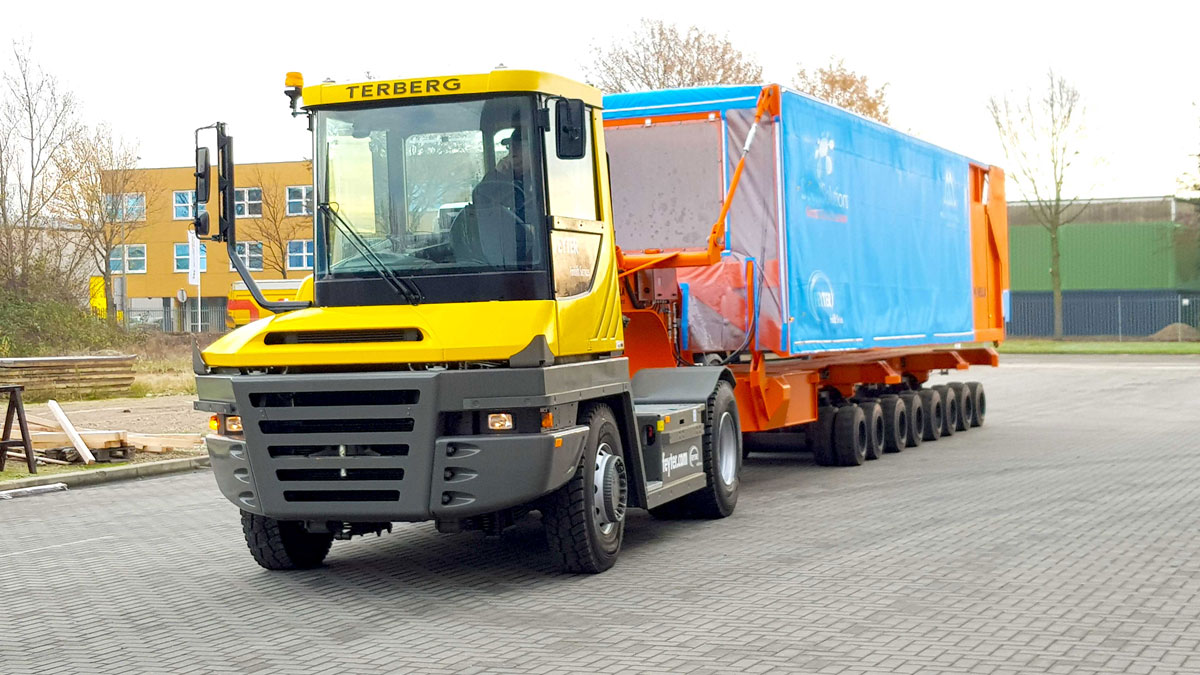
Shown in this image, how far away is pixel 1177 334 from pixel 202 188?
5961 cm

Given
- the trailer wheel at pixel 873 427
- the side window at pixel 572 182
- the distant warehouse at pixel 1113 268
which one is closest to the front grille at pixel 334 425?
the side window at pixel 572 182

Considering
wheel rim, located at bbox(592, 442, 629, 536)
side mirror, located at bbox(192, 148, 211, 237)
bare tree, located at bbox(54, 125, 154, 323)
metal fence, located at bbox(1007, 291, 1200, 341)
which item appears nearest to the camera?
side mirror, located at bbox(192, 148, 211, 237)

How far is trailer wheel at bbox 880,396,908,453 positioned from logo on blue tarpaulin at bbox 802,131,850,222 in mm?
3340

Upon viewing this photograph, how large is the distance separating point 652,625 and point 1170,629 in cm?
267

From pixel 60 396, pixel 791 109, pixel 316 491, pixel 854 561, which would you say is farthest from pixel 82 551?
pixel 60 396

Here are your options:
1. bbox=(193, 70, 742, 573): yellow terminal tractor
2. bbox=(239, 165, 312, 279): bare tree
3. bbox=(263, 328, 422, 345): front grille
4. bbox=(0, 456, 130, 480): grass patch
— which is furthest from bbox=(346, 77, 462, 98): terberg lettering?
bbox=(239, 165, 312, 279): bare tree

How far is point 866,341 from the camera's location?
1656cm

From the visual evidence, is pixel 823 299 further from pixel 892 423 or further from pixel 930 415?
pixel 930 415

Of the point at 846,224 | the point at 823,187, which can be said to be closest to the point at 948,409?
the point at 846,224

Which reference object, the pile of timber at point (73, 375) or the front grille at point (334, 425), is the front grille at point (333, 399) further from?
the pile of timber at point (73, 375)

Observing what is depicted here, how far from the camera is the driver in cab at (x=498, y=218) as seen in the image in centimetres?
935

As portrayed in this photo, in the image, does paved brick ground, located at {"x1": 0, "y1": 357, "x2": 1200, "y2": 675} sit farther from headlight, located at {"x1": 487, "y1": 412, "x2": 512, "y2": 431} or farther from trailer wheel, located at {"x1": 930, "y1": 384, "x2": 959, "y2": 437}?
trailer wheel, located at {"x1": 930, "y1": 384, "x2": 959, "y2": 437}

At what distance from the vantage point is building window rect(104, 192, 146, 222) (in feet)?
154

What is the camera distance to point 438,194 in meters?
9.48
